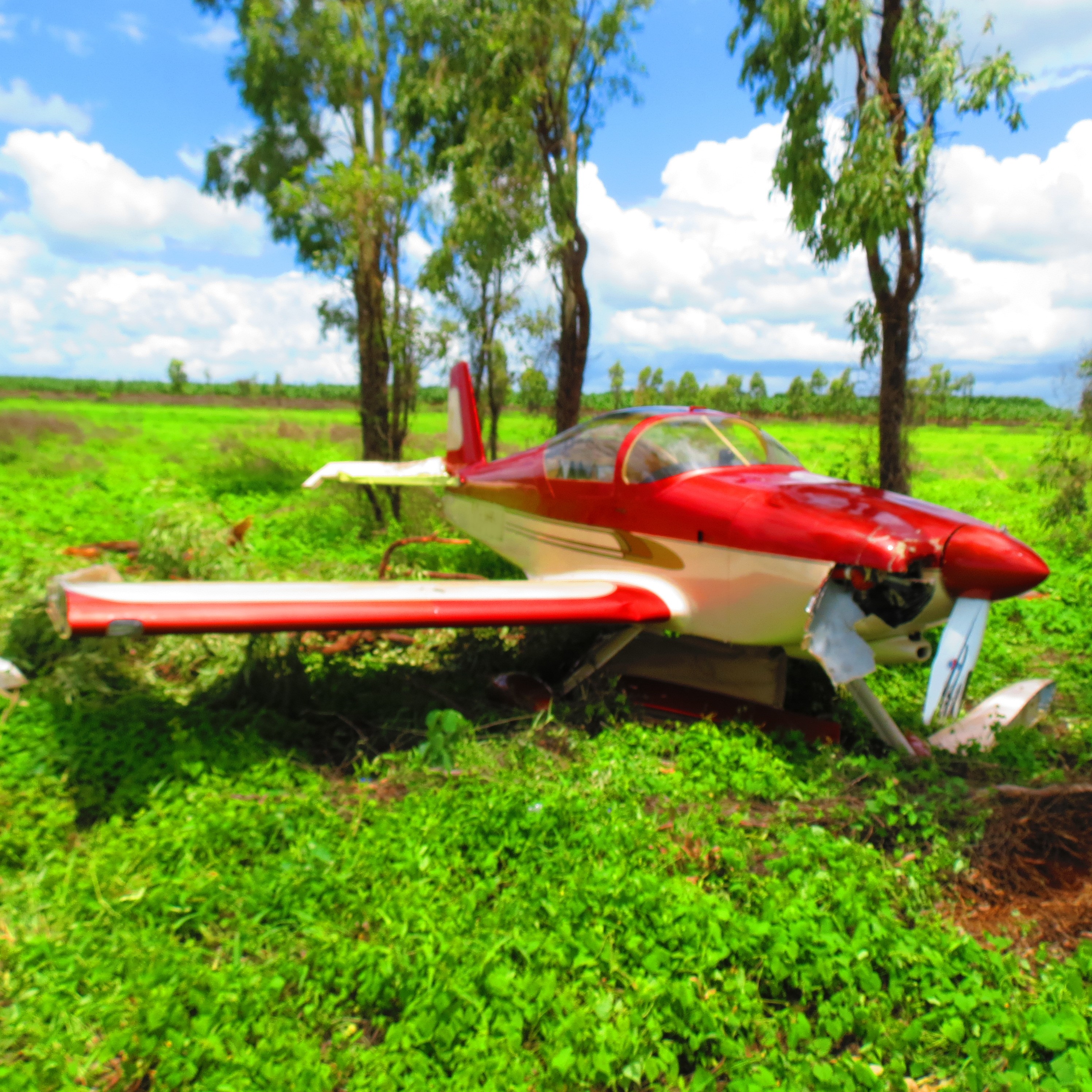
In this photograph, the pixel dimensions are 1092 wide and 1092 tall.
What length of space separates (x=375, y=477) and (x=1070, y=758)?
260 inches

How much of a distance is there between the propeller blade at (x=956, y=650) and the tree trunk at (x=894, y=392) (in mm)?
5673

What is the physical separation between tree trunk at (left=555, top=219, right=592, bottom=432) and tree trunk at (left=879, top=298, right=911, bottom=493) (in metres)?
4.19

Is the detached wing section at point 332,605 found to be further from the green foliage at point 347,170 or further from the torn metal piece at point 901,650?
the green foliage at point 347,170

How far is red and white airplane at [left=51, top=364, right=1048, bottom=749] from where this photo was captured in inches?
157

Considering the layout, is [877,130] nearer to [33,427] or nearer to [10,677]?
[10,677]

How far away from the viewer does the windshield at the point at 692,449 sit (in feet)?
16.9

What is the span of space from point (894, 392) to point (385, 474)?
6483mm

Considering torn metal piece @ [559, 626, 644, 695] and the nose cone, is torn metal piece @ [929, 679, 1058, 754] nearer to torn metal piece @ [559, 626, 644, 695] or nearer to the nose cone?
the nose cone

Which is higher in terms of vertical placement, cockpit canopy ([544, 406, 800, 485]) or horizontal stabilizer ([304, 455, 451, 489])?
cockpit canopy ([544, 406, 800, 485])

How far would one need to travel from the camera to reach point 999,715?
5.01 metres

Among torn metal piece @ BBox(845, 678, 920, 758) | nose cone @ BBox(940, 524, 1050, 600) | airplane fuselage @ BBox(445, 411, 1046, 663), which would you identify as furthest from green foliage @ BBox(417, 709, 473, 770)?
nose cone @ BBox(940, 524, 1050, 600)

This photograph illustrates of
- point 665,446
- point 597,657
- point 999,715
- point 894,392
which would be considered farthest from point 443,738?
point 894,392

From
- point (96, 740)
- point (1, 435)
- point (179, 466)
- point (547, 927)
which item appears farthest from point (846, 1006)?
point (1, 435)

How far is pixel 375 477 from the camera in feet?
26.8
